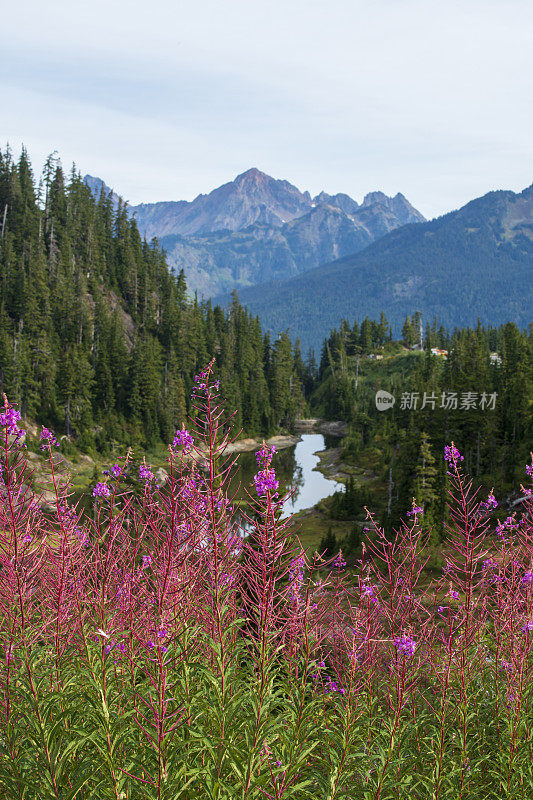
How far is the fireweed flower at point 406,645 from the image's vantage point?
5.55 metres

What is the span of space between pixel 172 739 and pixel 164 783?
47 centimetres

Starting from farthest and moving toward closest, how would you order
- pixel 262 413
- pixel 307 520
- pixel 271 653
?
pixel 262 413 → pixel 307 520 → pixel 271 653

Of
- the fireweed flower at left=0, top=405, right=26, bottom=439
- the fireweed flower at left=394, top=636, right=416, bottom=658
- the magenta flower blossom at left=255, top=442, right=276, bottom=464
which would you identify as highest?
the fireweed flower at left=0, top=405, right=26, bottom=439

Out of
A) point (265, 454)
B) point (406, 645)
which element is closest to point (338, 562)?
point (406, 645)

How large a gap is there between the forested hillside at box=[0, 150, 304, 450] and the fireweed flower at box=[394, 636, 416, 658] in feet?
240

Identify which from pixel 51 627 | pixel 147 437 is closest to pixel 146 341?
pixel 147 437

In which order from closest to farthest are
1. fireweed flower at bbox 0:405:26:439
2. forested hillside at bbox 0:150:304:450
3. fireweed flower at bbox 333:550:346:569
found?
fireweed flower at bbox 0:405:26:439 → fireweed flower at bbox 333:550:346:569 → forested hillside at bbox 0:150:304:450

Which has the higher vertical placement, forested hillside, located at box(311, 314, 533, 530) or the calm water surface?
forested hillside, located at box(311, 314, 533, 530)

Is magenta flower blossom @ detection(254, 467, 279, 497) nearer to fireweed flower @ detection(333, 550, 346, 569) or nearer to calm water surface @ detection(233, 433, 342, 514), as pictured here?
fireweed flower @ detection(333, 550, 346, 569)

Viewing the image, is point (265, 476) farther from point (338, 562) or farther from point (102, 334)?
point (102, 334)

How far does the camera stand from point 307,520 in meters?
60.3

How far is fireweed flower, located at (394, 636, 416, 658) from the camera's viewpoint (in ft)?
18.2

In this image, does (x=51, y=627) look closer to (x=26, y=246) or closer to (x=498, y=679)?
(x=498, y=679)

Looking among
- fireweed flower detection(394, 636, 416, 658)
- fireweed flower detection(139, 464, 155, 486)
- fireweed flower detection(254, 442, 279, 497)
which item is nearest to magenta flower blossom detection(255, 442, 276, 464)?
fireweed flower detection(254, 442, 279, 497)
